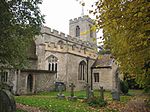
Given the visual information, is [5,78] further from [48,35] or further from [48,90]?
[48,35]

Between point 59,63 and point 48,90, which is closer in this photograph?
point 48,90

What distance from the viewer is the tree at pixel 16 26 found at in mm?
8828

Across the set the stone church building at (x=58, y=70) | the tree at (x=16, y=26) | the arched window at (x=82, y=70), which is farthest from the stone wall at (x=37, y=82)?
the tree at (x=16, y=26)

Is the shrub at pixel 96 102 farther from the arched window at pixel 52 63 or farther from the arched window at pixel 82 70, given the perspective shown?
the arched window at pixel 82 70

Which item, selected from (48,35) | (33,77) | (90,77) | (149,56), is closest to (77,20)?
(48,35)

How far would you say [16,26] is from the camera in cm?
959

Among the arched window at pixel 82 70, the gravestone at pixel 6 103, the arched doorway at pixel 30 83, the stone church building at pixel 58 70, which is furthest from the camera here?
the arched window at pixel 82 70

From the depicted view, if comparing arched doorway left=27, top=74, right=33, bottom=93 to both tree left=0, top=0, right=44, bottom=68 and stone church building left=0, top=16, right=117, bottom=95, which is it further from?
tree left=0, top=0, right=44, bottom=68

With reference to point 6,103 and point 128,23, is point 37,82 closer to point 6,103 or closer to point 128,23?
point 6,103

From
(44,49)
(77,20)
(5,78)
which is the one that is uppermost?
(77,20)

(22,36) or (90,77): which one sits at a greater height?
(22,36)

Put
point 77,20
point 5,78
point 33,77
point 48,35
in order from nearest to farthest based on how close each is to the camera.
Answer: point 5,78 < point 33,77 < point 48,35 < point 77,20

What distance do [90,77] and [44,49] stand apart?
8.60m

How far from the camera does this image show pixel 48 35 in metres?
34.5
